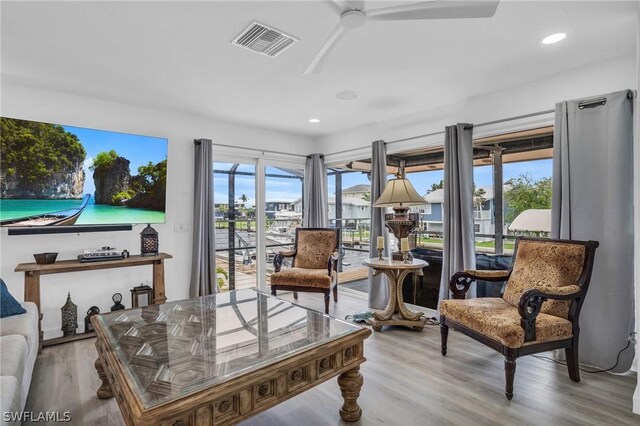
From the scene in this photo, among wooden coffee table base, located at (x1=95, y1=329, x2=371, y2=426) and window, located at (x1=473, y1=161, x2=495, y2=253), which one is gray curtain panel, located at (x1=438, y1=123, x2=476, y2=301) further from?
wooden coffee table base, located at (x1=95, y1=329, x2=371, y2=426)

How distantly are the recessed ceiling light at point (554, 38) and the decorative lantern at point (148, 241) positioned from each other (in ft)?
12.8

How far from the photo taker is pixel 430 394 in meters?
2.20

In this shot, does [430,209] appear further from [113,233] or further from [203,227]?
[113,233]

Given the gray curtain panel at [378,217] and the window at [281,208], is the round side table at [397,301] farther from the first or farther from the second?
the window at [281,208]

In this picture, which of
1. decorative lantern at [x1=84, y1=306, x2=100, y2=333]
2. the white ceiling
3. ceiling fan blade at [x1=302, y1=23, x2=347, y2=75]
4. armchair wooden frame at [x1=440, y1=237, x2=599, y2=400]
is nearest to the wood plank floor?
armchair wooden frame at [x1=440, y1=237, x2=599, y2=400]

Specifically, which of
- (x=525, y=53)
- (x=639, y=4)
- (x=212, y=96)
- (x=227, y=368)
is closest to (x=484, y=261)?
(x=525, y=53)

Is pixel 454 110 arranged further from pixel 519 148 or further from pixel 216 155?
pixel 216 155

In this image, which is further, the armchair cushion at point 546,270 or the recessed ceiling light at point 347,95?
the recessed ceiling light at point 347,95

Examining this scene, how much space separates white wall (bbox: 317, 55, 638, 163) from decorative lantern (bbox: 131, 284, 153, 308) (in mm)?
3102

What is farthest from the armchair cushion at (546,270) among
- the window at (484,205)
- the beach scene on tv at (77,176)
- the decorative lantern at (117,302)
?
the decorative lantern at (117,302)

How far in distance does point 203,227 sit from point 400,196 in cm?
234

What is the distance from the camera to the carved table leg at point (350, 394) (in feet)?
6.31

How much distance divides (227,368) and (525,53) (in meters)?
2.96

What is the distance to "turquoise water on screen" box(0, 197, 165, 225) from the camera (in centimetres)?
296
